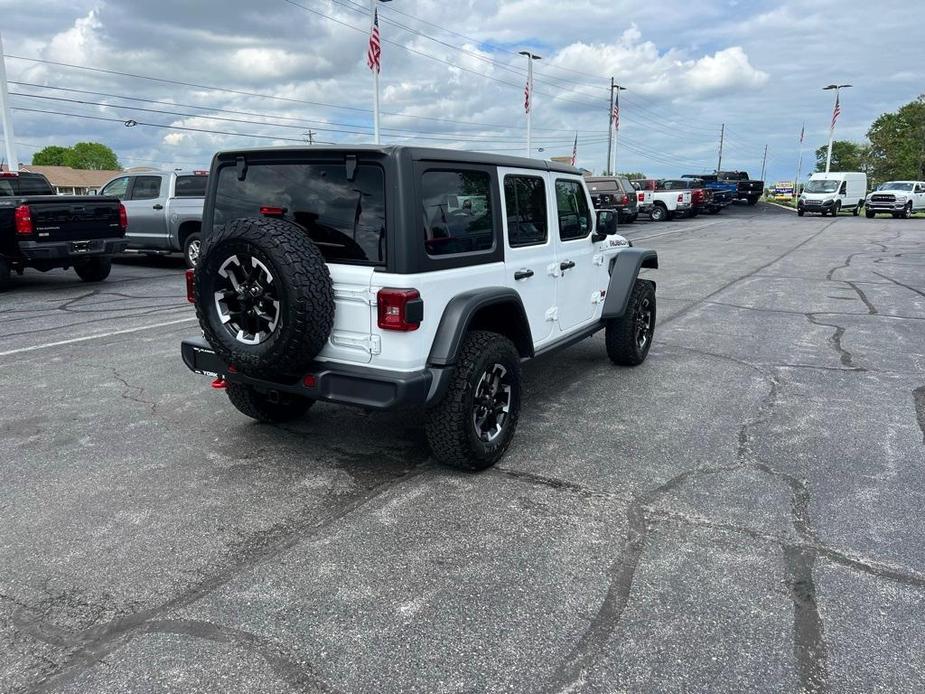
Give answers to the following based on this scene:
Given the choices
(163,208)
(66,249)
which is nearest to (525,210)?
(66,249)

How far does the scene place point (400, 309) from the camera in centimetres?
355

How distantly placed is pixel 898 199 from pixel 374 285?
130 ft

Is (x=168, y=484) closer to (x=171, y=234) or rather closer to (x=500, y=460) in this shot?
(x=500, y=460)

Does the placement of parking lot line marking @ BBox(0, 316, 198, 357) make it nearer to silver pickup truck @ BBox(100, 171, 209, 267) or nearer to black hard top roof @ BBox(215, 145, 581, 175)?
black hard top roof @ BBox(215, 145, 581, 175)

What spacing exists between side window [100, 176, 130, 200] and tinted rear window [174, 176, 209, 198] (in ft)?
4.93

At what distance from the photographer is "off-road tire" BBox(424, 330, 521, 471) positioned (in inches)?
153

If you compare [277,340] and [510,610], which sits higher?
[277,340]

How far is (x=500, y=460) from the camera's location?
432 cm

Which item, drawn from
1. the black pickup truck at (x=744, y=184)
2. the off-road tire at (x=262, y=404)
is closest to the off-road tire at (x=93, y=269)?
the off-road tire at (x=262, y=404)

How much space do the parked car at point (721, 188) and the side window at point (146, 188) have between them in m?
32.3

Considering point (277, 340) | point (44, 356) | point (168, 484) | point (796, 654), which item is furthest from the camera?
point (44, 356)

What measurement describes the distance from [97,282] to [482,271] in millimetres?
10329

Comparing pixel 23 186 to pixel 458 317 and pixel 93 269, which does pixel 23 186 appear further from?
pixel 458 317

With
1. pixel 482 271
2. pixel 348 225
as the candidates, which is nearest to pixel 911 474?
pixel 482 271
